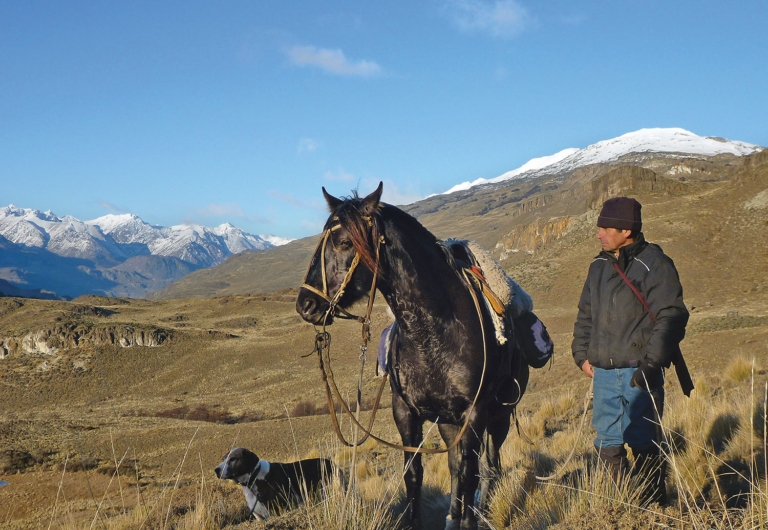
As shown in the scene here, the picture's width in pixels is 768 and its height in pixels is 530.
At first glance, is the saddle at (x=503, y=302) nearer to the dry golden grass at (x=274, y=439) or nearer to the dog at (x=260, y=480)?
the dry golden grass at (x=274, y=439)

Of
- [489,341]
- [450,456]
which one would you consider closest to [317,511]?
[450,456]

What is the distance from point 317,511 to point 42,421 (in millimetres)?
21472

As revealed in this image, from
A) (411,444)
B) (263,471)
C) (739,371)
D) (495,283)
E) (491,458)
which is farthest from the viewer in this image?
(739,371)

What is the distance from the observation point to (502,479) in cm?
428

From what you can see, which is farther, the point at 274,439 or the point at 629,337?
the point at 274,439

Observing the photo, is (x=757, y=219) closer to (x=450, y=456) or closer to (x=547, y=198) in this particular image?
(x=450, y=456)

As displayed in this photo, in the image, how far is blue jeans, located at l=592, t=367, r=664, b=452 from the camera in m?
3.53

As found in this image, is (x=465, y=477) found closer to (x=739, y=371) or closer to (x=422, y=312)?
(x=422, y=312)

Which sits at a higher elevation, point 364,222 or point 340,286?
point 364,222

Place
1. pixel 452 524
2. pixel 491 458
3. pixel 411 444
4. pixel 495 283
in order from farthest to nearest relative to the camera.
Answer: pixel 491 458, pixel 495 283, pixel 411 444, pixel 452 524

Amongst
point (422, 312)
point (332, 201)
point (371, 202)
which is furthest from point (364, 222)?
point (422, 312)

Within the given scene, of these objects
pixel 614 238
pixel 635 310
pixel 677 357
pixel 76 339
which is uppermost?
pixel 614 238

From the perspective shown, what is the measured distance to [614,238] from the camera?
3.64 m

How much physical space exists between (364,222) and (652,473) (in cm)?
264
